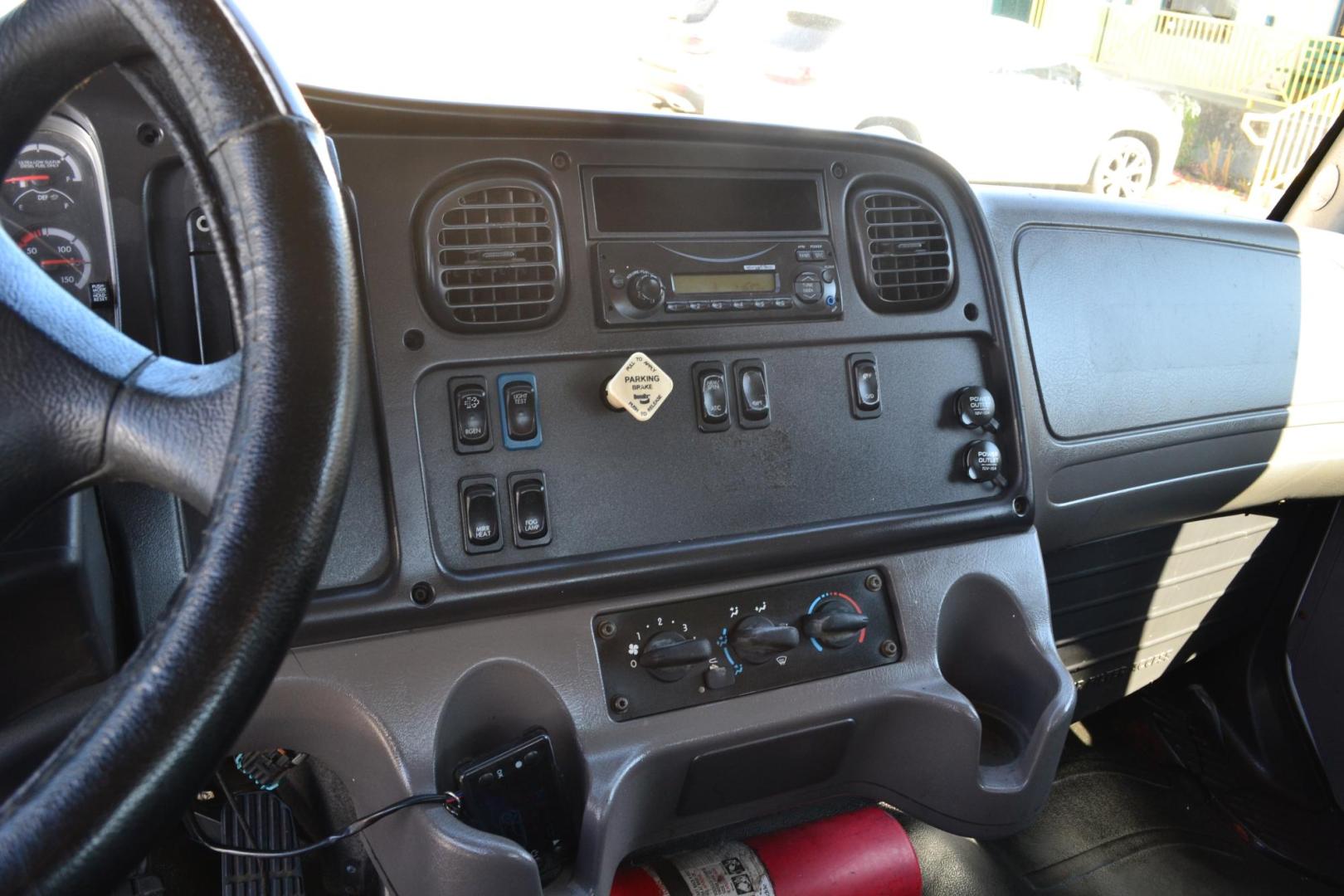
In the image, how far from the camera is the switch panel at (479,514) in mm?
1303

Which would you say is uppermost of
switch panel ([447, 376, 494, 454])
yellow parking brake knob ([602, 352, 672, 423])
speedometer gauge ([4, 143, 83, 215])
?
speedometer gauge ([4, 143, 83, 215])

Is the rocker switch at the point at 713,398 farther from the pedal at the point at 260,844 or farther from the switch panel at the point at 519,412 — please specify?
the pedal at the point at 260,844

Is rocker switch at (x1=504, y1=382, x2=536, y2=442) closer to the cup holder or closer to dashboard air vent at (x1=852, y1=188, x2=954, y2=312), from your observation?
dashboard air vent at (x1=852, y1=188, x2=954, y2=312)

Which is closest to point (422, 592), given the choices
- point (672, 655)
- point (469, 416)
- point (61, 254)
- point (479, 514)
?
point (479, 514)

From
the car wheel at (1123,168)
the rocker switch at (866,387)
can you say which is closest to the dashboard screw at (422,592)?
the rocker switch at (866,387)

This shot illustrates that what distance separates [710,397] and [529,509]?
0.95 feet

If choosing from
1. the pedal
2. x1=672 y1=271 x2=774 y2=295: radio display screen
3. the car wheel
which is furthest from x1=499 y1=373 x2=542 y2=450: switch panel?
the car wheel

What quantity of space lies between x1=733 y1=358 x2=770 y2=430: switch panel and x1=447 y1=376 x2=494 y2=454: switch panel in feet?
1.15

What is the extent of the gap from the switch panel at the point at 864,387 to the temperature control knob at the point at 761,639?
335 mm

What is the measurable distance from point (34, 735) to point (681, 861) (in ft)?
2.74

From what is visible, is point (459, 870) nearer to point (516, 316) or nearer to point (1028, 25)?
point (516, 316)

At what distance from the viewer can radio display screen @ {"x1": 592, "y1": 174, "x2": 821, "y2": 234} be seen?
1.40m

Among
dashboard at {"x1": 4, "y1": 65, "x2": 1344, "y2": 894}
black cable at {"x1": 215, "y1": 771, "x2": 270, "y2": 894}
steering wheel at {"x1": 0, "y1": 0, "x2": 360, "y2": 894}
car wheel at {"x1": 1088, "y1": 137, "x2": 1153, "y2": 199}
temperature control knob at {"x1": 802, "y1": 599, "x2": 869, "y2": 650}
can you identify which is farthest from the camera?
car wheel at {"x1": 1088, "y1": 137, "x2": 1153, "y2": 199}

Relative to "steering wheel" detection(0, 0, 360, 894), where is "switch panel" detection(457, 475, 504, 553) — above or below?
below
